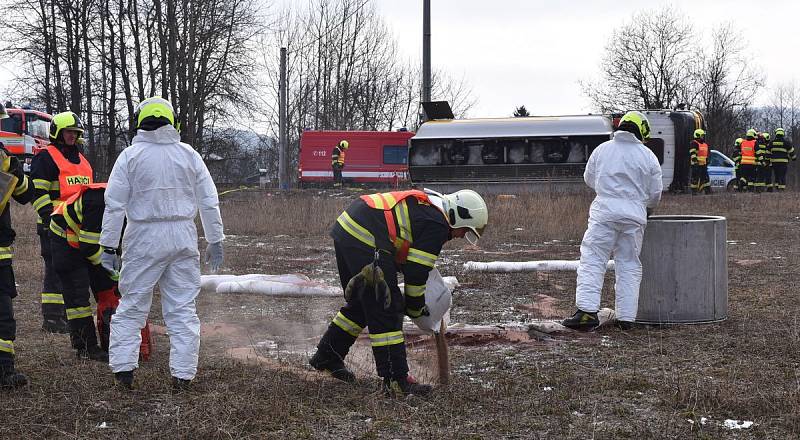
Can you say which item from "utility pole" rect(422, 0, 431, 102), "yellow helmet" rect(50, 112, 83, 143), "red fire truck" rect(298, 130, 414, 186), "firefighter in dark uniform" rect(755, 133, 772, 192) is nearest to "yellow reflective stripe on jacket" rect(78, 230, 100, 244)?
"yellow helmet" rect(50, 112, 83, 143)

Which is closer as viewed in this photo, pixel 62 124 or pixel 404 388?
pixel 404 388

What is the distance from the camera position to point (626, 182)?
7.69 meters

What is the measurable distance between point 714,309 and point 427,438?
428 centimetres

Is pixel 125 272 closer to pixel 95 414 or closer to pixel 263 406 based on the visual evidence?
pixel 95 414

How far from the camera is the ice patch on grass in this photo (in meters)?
4.69

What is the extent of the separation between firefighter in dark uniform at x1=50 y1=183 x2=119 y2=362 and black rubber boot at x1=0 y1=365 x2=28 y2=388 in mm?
925

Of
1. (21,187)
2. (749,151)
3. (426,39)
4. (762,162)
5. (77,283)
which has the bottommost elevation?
(77,283)

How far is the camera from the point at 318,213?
18.0m

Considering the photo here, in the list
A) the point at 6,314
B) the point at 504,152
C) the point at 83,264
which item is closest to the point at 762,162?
the point at 504,152

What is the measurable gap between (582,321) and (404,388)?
107 inches

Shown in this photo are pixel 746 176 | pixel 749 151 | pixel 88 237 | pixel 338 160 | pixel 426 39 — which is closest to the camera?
pixel 88 237

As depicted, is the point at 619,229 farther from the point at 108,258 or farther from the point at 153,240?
the point at 108,258

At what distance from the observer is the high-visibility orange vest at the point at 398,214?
17.6ft

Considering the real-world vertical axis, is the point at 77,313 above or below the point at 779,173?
below
